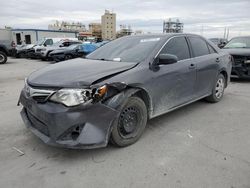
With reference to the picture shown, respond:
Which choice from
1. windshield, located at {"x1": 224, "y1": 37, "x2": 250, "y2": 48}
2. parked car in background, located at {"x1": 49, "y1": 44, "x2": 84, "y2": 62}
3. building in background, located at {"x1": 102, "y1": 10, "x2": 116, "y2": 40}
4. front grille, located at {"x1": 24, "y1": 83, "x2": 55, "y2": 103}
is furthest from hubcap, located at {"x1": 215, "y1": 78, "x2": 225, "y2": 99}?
building in background, located at {"x1": 102, "y1": 10, "x2": 116, "y2": 40}

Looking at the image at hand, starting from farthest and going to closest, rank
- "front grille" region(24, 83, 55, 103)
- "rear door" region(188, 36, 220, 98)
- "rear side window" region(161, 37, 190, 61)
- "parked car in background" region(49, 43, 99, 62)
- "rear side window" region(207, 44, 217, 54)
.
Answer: "parked car in background" region(49, 43, 99, 62)
"rear side window" region(207, 44, 217, 54)
"rear door" region(188, 36, 220, 98)
"rear side window" region(161, 37, 190, 61)
"front grille" region(24, 83, 55, 103)

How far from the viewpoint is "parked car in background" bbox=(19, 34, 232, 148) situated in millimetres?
2729

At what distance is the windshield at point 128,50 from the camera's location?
3.69m

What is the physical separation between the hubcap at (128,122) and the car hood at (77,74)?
56 centimetres

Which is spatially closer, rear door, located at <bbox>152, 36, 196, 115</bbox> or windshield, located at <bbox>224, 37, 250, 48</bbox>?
rear door, located at <bbox>152, 36, 196, 115</bbox>

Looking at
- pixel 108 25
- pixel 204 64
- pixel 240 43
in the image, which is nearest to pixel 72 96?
pixel 204 64

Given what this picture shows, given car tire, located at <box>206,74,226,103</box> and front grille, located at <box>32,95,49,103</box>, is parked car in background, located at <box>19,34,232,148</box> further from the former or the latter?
car tire, located at <box>206,74,226,103</box>

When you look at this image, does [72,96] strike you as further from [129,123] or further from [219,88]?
[219,88]

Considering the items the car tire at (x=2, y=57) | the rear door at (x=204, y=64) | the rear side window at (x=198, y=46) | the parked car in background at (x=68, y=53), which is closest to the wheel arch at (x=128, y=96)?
the rear door at (x=204, y=64)

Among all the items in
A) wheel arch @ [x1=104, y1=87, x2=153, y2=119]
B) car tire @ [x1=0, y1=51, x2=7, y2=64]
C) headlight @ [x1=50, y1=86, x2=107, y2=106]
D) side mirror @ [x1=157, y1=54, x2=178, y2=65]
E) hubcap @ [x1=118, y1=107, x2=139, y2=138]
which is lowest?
car tire @ [x1=0, y1=51, x2=7, y2=64]

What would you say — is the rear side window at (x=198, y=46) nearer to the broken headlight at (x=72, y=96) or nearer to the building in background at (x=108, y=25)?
the broken headlight at (x=72, y=96)

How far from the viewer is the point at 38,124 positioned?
301 centimetres

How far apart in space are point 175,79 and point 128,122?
118 centimetres

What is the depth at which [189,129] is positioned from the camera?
3.90m
